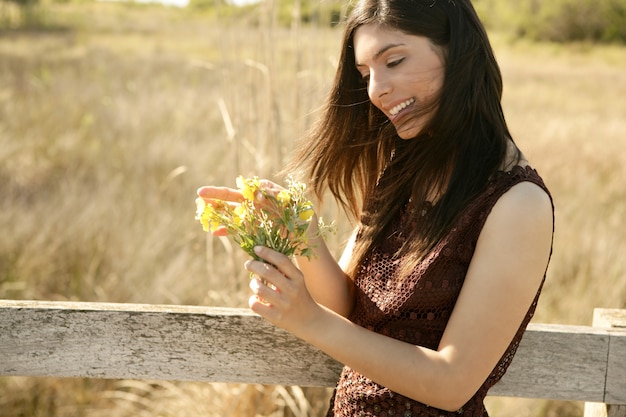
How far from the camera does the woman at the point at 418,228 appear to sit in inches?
49.3

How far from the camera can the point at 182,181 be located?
5.36m

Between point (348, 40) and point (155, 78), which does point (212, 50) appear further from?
point (348, 40)

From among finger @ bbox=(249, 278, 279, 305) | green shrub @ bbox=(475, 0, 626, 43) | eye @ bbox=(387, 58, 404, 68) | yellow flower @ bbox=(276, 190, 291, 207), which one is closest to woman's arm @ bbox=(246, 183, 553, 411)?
finger @ bbox=(249, 278, 279, 305)

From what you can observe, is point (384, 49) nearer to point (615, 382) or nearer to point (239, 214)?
point (239, 214)

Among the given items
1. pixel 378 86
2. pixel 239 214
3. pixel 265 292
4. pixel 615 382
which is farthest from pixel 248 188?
pixel 615 382

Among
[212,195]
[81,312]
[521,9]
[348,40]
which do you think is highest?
[348,40]

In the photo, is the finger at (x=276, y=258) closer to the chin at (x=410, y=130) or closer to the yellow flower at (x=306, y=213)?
the yellow flower at (x=306, y=213)

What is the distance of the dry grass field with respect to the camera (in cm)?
259

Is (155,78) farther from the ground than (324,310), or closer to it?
closer to it

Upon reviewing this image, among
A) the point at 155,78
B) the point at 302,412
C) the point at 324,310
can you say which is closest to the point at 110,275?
the point at 302,412

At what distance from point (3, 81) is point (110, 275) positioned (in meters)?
5.17

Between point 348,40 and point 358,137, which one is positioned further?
point 358,137

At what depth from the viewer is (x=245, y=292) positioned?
8.35 ft

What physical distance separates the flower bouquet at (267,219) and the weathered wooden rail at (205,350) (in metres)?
0.25
